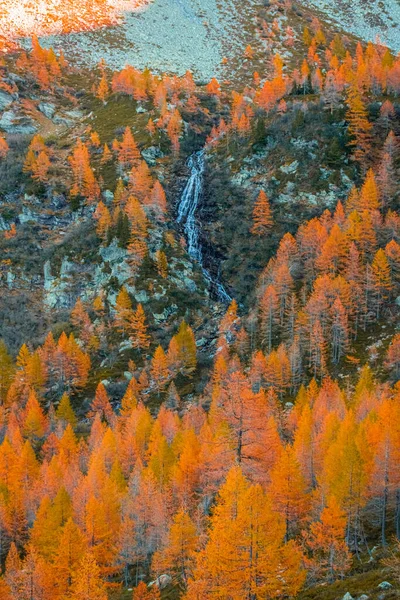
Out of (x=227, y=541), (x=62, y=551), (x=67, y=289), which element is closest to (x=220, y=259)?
(x=67, y=289)

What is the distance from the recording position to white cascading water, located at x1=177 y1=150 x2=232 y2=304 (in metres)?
122

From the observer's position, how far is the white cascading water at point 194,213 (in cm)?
12212

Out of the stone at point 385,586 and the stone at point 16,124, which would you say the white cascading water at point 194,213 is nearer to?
the stone at point 16,124

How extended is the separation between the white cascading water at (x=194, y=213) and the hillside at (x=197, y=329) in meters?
0.63

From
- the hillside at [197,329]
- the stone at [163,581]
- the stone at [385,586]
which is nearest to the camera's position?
the stone at [385,586]

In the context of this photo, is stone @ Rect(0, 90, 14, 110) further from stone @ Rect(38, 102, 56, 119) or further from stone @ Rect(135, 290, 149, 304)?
stone @ Rect(135, 290, 149, 304)

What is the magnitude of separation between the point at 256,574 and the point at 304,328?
60648 millimetres

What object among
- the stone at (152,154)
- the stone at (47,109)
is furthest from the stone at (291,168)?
the stone at (47,109)

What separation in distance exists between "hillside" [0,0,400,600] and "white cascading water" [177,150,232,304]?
63cm

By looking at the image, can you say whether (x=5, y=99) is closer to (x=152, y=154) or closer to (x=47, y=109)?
(x=47, y=109)

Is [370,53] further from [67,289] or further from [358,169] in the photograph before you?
[67,289]

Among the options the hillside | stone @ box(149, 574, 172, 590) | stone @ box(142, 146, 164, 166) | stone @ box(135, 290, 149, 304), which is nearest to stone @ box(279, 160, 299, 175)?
the hillside

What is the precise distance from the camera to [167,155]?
485ft

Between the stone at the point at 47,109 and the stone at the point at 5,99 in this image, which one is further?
the stone at the point at 47,109
